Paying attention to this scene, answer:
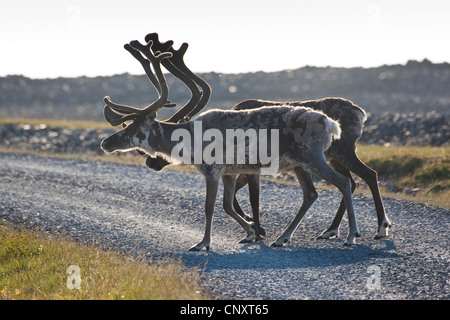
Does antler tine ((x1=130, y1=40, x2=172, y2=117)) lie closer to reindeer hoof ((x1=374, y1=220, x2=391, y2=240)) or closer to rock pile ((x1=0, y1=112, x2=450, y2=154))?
reindeer hoof ((x1=374, y1=220, x2=391, y2=240))

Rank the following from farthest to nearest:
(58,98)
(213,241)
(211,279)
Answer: (58,98), (213,241), (211,279)

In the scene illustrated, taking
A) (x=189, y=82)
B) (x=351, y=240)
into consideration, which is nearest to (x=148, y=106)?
(x=189, y=82)

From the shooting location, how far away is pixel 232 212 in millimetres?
9148

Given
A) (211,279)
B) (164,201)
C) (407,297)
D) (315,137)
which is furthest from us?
(164,201)

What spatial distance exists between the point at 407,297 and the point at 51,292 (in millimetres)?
4215

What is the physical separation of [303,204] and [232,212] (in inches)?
41.2

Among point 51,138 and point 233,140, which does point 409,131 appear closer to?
point 51,138

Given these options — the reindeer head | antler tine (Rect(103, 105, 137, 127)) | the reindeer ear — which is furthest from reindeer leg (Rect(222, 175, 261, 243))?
the reindeer ear

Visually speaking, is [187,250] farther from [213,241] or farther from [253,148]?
[253,148]

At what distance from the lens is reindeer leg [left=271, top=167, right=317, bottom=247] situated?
29.4 feet

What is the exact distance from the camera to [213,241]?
934cm

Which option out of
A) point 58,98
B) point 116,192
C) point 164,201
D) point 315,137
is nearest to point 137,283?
point 315,137

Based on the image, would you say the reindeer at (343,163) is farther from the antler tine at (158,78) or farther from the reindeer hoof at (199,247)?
the antler tine at (158,78)

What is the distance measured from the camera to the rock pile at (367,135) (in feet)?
70.4
